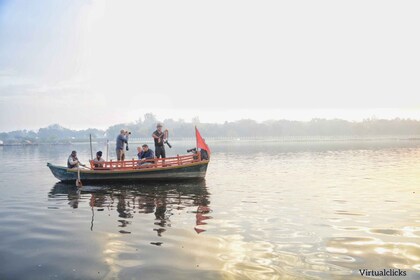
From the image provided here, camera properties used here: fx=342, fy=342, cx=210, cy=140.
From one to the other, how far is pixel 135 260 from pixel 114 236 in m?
2.40

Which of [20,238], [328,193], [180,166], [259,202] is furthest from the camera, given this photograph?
[180,166]

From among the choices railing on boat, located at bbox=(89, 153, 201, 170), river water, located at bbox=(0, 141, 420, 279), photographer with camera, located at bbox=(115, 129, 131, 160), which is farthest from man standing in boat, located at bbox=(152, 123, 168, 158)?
river water, located at bbox=(0, 141, 420, 279)

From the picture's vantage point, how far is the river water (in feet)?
24.7

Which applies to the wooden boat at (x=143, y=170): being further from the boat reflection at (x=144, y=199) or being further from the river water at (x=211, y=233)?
the river water at (x=211, y=233)

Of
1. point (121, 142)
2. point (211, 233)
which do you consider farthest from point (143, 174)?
point (211, 233)

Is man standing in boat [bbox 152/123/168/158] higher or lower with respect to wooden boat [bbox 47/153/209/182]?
higher

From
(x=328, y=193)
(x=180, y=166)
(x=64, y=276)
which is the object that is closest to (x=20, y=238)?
(x=64, y=276)

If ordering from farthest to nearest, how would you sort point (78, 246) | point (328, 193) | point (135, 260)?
point (328, 193)
point (78, 246)
point (135, 260)

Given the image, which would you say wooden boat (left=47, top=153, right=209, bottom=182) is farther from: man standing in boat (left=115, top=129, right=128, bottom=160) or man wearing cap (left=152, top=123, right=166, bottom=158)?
man standing in boat (left=115, top=129, right=128, bottom=160)

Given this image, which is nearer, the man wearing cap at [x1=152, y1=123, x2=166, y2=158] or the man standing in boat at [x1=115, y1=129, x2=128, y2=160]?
the man wearing cap at [x1=152, y1=123, x2=166, y2=158]

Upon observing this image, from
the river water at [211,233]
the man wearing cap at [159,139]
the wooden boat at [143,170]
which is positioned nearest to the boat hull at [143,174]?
the wooden boat at [143,170]

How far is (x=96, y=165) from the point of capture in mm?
22531

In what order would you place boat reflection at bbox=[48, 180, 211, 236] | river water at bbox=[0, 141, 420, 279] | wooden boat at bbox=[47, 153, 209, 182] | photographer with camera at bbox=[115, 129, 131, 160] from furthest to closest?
photographer with camera at bbox=[115, 129, 131, 160] → wooden boat at bbox=[47, 153, 209, 182] → boat reflection at bbox=[48, 180, 211, 236] → river water at bbox=[0, 141, 420, 279]

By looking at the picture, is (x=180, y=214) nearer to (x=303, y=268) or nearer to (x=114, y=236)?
(x=114, y=236)
